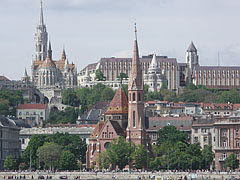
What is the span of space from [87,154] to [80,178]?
28.4 m

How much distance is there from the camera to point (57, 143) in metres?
189

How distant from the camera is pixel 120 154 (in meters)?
165

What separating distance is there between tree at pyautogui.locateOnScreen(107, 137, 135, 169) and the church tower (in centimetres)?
928

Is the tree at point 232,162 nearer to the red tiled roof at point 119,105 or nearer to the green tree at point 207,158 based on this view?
the green tree at point 207,158

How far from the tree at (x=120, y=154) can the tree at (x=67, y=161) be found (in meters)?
6.42

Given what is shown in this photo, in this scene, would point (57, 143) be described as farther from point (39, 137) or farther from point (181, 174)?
point (181, 174)

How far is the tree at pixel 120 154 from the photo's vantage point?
16450cm

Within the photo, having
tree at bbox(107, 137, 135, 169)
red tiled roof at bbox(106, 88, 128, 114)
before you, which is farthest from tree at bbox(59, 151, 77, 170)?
red tiled roof at bbox(106, 88, 128, 114)

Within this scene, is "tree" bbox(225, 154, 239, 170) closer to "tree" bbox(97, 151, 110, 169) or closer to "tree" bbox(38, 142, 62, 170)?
"tree" bbox(97, 151, 110, 169)

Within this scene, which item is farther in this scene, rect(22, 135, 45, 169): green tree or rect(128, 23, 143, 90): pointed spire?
rect(128, 23, 143, 90): pointed spire

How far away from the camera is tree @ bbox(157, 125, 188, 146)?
7215 inches

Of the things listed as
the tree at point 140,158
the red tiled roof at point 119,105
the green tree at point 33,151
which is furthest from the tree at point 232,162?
the green tree at point 33,151

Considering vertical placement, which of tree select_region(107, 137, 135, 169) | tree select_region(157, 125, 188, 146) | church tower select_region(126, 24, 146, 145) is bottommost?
tree select_region(107, 137, 135, 169)

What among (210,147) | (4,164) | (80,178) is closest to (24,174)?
(80,178)
